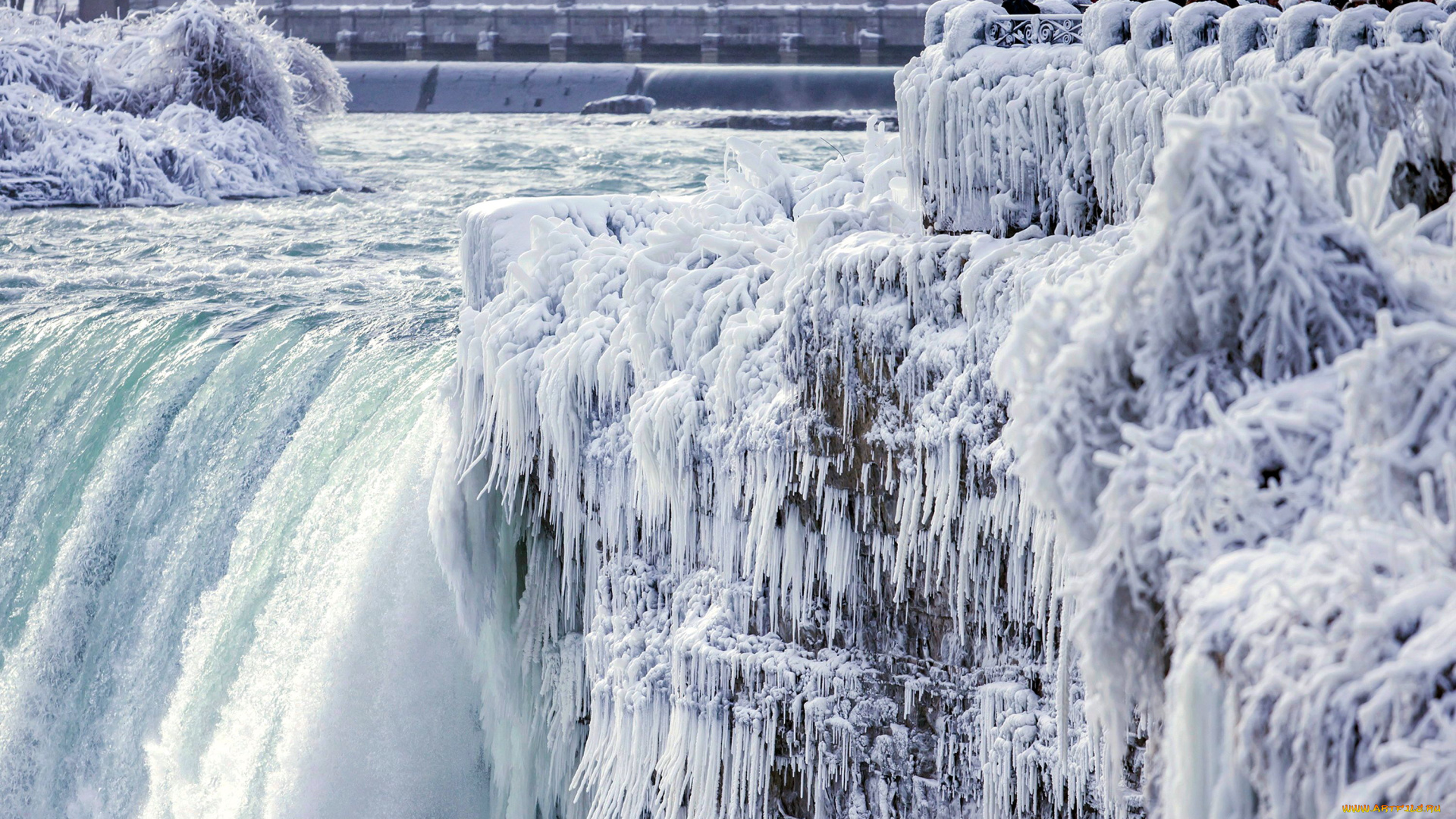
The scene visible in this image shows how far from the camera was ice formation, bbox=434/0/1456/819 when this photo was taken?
185 cm

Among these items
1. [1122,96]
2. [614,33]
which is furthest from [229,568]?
[614,33]

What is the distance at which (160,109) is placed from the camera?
59.1 ft

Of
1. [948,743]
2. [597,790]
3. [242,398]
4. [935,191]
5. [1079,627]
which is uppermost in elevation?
[935,191]

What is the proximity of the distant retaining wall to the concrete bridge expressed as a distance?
3780 millimetres

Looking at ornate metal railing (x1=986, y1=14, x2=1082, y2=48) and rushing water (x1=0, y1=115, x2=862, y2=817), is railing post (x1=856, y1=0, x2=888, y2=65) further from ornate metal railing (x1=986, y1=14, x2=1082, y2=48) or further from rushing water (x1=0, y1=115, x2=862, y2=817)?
ornate metal railing (x1=986, y1=14, x2=1082, y2=48)

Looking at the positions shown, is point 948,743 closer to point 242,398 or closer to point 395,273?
point 242,398

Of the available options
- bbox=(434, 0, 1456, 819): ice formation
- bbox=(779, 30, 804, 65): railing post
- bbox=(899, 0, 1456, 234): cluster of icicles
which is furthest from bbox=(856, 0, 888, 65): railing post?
bbox=(899, 0, 1456, 234): cluster of icicles

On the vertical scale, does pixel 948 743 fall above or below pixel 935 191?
below

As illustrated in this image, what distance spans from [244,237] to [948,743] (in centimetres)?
1008

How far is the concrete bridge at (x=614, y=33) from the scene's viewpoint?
35.0m

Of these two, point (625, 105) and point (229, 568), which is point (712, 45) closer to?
point (625, 105)

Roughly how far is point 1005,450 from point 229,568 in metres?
Result: 4.12

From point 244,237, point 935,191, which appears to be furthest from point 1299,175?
point 244,237

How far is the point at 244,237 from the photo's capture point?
12.7 meters
